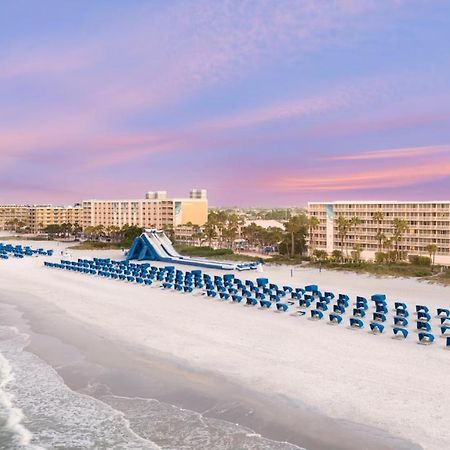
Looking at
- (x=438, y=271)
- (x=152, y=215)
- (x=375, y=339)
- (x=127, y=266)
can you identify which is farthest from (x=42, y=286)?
(x=152, y=215)

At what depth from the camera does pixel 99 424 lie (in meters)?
12.3

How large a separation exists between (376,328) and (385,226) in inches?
3474

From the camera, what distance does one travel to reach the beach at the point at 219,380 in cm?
1147

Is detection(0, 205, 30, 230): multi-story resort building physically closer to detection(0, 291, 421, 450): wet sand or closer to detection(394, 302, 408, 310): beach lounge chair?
detection(0, 291, 421, 450): wet sand

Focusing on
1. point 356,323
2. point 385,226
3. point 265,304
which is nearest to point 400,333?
point 356,323

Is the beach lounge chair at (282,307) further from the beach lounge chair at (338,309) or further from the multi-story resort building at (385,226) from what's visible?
the multi-story resort building at (385,226)

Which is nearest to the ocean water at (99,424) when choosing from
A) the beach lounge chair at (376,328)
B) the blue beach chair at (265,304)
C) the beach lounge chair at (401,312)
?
the beach lounge chair at (376,328)

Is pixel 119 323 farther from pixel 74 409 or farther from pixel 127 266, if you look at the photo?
pixel 127 266

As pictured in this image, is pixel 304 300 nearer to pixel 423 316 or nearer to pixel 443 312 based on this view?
pixel 423 316

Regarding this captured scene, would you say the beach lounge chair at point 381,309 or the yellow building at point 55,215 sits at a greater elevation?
the yellow building at point 55,215

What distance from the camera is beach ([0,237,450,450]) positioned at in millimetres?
11469

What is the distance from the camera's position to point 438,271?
121 feet

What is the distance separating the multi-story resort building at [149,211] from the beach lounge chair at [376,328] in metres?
121

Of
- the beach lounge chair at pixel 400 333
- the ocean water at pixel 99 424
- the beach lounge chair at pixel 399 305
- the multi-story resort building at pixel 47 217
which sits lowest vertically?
the ocean water at pixel 99 424
